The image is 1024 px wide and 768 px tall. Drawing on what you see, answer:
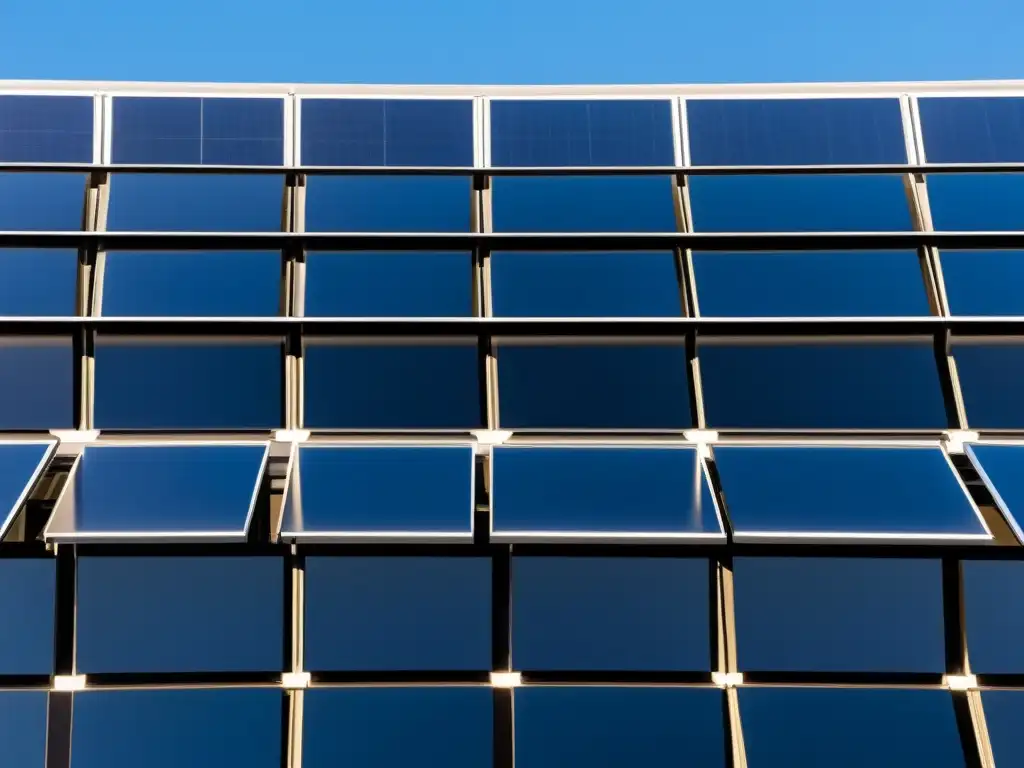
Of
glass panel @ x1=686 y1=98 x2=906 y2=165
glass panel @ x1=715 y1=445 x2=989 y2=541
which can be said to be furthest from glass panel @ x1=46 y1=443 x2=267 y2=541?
glass panel @ x1=686 y1=98 x2=906 y2=165

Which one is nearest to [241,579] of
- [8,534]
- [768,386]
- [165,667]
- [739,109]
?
[165,667]

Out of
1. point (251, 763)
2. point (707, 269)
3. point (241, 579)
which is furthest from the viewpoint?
point (707, 269)

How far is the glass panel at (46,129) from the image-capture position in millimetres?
11047

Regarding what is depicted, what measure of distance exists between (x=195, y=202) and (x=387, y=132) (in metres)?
2.80

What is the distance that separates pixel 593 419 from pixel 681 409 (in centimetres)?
106

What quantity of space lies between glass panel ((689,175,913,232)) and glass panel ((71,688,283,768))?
308 inches

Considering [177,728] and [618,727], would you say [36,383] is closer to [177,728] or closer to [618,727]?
[177,728]

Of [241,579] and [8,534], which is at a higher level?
[8,534]

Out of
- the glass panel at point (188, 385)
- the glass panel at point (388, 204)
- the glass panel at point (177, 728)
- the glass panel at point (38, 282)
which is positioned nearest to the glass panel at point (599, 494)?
the glass panel at point (188, 385)

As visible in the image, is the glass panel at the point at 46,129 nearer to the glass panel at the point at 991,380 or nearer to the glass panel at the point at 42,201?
the glass panel at the point at 42,201

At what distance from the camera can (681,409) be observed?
31.5ft

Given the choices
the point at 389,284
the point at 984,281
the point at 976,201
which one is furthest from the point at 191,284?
the point at 976,201

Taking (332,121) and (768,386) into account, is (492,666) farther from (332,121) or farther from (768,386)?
(332,121)

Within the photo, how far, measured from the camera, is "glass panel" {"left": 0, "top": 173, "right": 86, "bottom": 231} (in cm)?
1045
